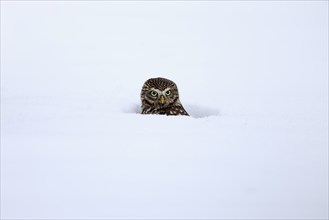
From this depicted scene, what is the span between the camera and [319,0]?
17.3 meters

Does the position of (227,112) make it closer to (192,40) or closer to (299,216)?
(299,216)

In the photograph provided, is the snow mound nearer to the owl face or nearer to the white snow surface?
the white snow surface

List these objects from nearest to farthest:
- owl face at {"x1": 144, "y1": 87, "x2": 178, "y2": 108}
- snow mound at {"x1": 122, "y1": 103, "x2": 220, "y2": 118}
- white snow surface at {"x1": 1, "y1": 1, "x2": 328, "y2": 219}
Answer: white snow surface at {"x1": 1, "y1": 1, "x2": 328, "y2": 219}
owl face at {"x1": 144, "y1": 87, "x2": 178, "y2": 108}
snow mound at {"x1": 122, "y1": 103, "x2": 220, "y2": 118}

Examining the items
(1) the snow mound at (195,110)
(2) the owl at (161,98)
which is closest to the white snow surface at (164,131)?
(1) the snow mound at (195,110)

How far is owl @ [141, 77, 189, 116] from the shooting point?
7301 mm

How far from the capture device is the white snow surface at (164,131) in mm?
4242

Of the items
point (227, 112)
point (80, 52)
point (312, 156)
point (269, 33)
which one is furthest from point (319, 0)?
point (312, 156)

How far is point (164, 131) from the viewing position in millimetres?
5508

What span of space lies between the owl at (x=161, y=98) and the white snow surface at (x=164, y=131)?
276 millimetres

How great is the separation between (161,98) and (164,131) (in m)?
1.79

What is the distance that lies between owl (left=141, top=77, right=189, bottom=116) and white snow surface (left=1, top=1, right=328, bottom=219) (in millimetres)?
276

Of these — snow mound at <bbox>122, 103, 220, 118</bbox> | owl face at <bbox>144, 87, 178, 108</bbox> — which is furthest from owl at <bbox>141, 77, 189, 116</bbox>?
snow mound at <bbox>122, 103, 220, 118</bbox>

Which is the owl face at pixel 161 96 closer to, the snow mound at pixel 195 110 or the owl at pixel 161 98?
the owl at pixel 161 98

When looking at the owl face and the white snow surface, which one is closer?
the white snow surface
